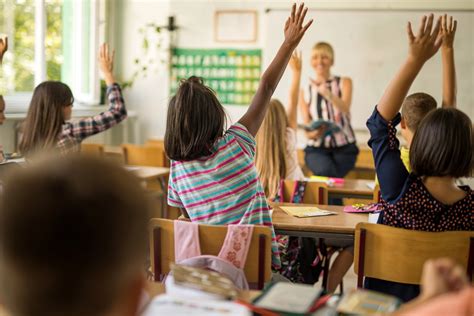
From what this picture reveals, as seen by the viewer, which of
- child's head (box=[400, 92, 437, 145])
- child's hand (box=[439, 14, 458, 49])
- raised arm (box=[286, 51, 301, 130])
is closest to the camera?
child's head (box=[400, 92, 437, 145])

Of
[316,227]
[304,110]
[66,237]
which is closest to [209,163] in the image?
[316,227]

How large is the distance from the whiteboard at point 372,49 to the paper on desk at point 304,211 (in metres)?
3.66

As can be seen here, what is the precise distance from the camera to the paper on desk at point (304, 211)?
3111 millimetres

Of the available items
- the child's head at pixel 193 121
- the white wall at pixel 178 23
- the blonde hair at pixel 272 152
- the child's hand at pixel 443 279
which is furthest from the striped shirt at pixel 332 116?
the child's hand at pixel 443 279

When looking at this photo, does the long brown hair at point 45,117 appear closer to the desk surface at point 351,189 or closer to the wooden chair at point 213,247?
the wooden chair at point 213,247

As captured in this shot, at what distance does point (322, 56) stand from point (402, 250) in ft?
12.2

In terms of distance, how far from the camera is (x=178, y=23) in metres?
7.16

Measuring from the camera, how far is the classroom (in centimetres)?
85

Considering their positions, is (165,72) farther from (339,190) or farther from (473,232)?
(473,232)

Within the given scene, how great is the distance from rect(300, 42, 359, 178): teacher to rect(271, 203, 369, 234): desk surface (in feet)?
8.03

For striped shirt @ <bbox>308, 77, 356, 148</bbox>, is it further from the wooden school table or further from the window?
the window

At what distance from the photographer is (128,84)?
23.9 feet

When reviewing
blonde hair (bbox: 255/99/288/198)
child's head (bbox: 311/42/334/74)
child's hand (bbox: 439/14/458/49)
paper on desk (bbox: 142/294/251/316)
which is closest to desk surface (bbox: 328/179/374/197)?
blonde hair (bbox: 255/99/288/198)

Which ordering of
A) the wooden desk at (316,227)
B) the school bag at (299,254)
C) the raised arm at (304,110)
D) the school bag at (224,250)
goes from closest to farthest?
the school bag at (224,250)
the wooden desk at (316,227)
the school bag at (299,254)
the raised arm at (304,110)
